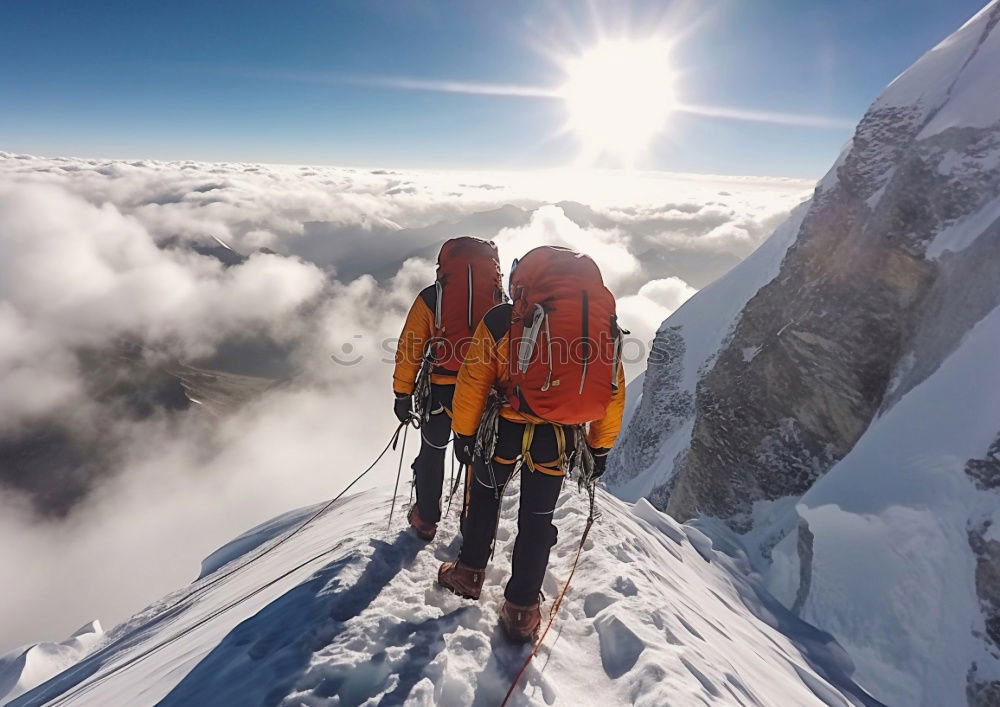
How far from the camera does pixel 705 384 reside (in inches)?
1316

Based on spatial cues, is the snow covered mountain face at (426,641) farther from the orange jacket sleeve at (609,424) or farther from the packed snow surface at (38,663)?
the packed snow surface at (38,663)

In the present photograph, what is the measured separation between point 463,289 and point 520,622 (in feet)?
11.4

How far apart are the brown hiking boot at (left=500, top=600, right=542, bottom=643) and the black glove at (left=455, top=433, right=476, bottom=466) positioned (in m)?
1.43

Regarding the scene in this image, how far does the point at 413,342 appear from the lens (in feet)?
19.0

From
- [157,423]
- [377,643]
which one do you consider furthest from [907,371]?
[157,423]

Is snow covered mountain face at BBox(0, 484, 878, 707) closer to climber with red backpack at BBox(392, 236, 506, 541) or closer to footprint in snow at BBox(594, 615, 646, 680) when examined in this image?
footprint in snow at BBox(594, 615, 646, 680)

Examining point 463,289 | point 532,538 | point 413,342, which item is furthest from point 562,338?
point 413,342

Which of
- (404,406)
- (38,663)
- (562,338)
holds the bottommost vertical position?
(38,663)

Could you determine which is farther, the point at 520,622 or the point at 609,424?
the point at 609,424

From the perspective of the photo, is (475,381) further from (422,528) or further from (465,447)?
(422,528)

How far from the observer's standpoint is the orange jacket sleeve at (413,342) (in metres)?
5.77

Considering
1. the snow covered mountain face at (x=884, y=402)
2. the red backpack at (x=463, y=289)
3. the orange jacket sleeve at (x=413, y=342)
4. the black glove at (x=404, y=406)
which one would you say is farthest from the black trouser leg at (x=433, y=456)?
the snow covered mountain face at (x=884, y=402)

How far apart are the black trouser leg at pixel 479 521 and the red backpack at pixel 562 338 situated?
0.98 meters

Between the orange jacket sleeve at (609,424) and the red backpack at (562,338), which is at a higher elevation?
the red backpack at (562,338)
